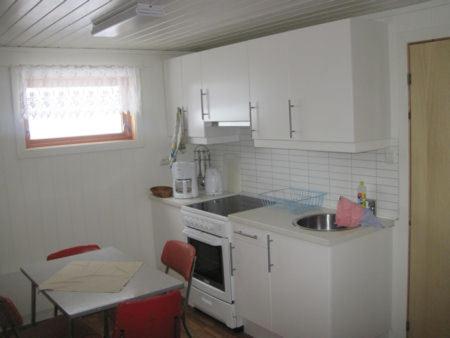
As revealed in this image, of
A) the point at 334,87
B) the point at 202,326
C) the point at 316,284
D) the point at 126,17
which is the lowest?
the point at 202,326

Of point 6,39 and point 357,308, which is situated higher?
point 6,39

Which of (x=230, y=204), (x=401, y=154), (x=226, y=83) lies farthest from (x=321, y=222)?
(x=226, y=83)

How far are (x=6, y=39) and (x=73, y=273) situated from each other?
1727mm

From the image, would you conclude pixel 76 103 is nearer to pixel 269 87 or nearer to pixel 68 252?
pixel 68 252

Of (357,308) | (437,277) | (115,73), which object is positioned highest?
(115,73)

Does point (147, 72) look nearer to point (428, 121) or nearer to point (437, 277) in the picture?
point (428, 121)

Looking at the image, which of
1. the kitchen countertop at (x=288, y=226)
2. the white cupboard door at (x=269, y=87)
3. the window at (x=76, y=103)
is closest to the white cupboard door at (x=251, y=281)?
the kitchen countertop at (x=288, y=226)

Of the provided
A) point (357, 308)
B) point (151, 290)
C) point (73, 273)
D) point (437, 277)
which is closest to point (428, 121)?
point (437, 277)

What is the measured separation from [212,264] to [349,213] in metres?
1.24

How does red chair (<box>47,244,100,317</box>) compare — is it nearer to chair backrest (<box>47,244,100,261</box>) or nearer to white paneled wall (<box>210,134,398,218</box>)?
chair backrest (<box>47,244,100,261</box>)

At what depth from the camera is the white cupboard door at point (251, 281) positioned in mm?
3438

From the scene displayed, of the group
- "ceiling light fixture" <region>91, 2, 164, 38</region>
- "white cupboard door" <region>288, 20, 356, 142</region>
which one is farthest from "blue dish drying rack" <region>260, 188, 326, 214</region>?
"ceiling light fixture" <region>91, 2, 164, 38</region>

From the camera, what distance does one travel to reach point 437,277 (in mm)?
3061

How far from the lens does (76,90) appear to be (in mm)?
4180
